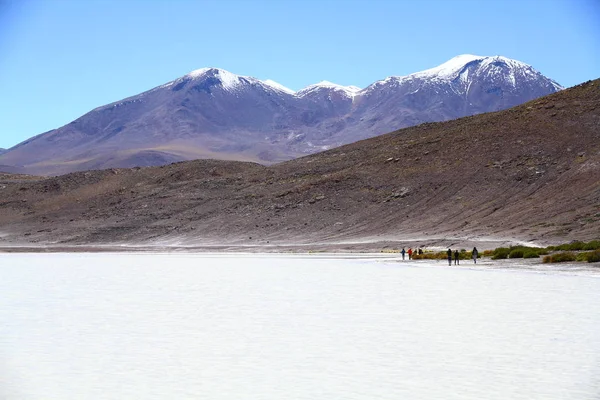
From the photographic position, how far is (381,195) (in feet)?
266

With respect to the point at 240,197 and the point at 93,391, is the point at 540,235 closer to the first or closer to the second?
the point at 240,197

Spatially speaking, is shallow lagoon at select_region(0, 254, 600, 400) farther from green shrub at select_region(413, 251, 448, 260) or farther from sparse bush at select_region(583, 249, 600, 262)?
green shrub at select_region(413, 251, 448, 260)

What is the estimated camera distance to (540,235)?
6041 centimetres

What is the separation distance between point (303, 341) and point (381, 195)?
64.4 meters

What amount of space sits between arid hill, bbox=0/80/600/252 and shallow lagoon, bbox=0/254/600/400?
35.8 metres

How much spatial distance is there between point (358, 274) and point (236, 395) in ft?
84.9

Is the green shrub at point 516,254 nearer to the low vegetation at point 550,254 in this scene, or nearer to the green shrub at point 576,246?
the low vegetation at point 550,254

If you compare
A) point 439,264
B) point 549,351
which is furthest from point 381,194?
point 549,351

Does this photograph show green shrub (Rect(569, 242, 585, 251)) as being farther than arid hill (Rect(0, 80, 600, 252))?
No

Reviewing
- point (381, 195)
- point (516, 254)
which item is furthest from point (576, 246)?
point (381, 195)

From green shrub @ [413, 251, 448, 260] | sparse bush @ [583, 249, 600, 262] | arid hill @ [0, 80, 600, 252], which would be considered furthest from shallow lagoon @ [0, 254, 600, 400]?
arid hill @ [0, 80, 600, 252]

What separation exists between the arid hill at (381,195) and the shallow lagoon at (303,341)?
3578 cm

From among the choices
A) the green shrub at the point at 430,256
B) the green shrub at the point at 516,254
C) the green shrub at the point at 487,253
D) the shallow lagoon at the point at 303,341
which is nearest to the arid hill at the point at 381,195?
the green shrub at the point at 487,253

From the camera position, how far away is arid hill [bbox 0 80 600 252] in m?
69.6
